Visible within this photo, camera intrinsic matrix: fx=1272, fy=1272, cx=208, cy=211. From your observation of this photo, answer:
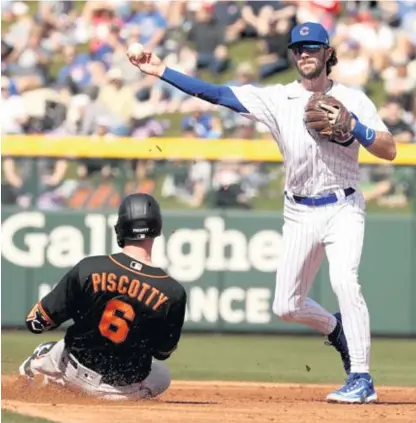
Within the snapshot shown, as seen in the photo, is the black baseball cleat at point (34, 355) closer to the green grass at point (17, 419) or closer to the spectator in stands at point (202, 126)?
the green grass at point (17, 419)

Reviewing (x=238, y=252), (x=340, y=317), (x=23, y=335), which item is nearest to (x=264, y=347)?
(x=238, y=252)

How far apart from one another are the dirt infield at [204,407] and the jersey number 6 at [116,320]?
0.34 m

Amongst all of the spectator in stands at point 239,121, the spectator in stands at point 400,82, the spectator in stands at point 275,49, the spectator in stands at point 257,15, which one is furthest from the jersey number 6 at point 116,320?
the spectator in stands at point 257,15

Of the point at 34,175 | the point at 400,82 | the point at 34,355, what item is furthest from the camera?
the point at 400,82

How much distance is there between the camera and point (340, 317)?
7.41 meters

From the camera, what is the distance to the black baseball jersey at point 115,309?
5.78m

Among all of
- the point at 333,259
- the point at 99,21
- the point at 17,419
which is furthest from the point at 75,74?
the point at 17,419

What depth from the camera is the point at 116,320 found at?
19.1 ft

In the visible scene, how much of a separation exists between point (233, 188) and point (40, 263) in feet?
5.77

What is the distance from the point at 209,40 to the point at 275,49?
0.76m

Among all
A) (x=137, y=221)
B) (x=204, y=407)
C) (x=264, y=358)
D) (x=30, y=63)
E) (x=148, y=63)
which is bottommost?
(x=264, y=358)

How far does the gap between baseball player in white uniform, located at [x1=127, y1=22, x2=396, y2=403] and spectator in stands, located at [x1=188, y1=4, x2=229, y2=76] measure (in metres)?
7.14

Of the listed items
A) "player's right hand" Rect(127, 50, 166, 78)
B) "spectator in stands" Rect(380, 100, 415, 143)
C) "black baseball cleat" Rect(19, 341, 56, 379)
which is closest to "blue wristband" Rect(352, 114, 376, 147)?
"player's right hand" Rect(127, 50, 166, 78)

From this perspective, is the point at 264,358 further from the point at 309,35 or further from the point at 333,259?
the point at 309,35
